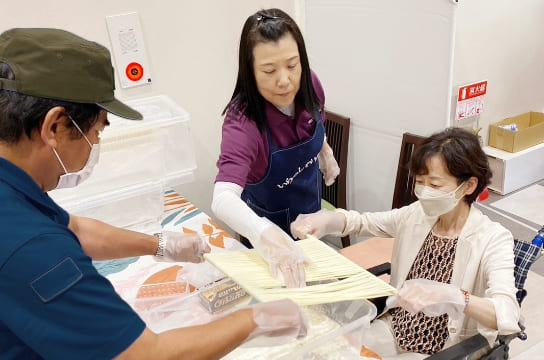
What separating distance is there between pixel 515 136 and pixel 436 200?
2.58m

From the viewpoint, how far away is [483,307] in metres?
1.38

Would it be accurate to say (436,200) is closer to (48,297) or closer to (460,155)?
(460,155)

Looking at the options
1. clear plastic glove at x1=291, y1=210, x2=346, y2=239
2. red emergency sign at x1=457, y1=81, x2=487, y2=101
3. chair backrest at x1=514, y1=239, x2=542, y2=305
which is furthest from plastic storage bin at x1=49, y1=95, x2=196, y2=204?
red emergency sign at x1=457, y1=81, x2=487, y2=101

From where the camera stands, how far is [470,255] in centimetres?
157

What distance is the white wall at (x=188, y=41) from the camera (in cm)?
240

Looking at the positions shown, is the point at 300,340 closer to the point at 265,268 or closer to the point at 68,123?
the point at 265,268

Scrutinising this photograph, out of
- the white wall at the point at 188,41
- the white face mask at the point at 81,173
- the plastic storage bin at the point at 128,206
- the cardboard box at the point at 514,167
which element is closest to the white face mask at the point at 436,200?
the white face mask at the point at 81,173

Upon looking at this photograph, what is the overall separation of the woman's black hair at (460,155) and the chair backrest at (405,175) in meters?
0.71

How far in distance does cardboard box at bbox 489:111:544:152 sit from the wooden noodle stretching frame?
2863 millimetres

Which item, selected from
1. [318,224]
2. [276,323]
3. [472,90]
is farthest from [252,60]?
[472,90]

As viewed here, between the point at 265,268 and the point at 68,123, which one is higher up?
the point at 68,123

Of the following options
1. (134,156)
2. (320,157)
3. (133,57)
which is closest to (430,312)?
(320,157)

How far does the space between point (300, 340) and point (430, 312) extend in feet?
1.24

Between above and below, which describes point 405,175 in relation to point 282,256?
below
